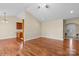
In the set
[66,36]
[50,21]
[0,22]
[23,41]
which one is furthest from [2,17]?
[23,41]

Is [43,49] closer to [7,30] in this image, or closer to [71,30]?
[71,30]

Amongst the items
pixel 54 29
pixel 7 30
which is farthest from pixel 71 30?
pixel 7 30

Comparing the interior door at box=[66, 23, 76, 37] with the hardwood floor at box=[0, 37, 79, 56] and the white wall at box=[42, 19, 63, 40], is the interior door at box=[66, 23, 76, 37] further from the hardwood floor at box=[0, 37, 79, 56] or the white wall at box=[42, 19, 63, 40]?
the white wall at box=[42, 19, 63, 40]

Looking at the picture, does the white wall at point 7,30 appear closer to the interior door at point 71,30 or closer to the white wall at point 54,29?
the white wall at point 54,29

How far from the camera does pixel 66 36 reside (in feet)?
10.7

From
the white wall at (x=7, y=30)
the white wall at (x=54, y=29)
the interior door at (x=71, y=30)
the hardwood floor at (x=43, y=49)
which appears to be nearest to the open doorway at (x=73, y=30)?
the interior door at (x=71, y=30)

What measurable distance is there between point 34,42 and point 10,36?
2.58 meters

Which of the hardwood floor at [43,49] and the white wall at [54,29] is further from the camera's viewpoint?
the white wall at [54,29]

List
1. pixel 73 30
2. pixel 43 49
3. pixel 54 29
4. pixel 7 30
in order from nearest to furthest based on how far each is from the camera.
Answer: pixel 73 30 < pixel 7 30 < pixel 43 49 < pixel 54 29

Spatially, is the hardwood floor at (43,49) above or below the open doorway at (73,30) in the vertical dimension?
below

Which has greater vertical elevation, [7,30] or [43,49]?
[7,30]

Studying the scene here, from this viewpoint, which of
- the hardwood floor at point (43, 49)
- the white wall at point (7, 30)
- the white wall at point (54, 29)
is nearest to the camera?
the white wall at point (7, 30)

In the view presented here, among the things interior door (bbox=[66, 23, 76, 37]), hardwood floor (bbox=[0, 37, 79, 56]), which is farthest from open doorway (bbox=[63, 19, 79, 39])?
hardwood floor (bbox=[0, 37, 79, 56])

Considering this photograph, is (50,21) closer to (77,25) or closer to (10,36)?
(77,25)
